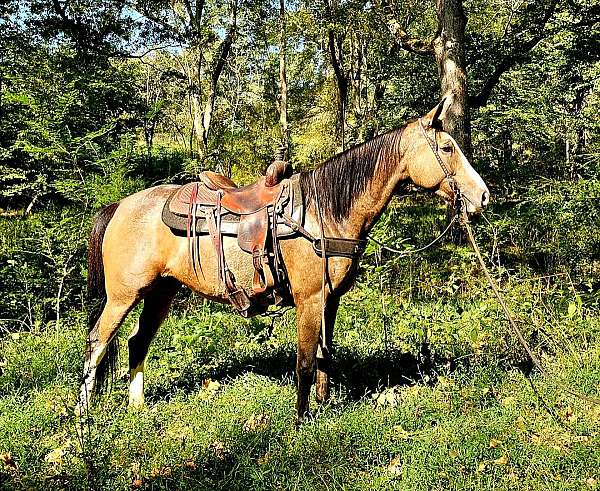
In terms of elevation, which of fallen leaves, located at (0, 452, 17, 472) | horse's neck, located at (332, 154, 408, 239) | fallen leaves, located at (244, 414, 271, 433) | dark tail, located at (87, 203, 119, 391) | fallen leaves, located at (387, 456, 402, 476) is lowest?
fallen leaves, located at (244, 414, 271, 433)

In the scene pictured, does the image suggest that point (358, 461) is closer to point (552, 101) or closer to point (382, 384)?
point (382, 384)

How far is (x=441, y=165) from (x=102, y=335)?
9.83 feet

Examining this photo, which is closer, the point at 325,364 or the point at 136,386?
the point at 325,364

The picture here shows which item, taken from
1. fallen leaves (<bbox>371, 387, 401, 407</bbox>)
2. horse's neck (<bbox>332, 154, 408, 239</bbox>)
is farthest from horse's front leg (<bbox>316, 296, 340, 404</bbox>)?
horse's neck (<bbox>332, 154, 408, 239</bbox>)

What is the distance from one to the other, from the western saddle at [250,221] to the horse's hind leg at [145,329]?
68 centimetres

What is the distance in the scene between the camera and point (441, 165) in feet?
12.0

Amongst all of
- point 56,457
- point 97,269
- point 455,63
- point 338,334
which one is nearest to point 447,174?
point 338,334

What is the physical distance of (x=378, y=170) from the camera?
12.6 ft

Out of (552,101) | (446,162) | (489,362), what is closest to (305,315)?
(446,162)

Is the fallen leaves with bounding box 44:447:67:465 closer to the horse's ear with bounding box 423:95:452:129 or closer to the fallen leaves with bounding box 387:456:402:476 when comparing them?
the fallen leaves with bounding box 387:456:402:476

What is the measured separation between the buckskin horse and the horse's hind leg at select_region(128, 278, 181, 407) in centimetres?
3

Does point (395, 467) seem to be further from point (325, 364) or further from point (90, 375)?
point (90, 375)

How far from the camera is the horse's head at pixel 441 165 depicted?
11.9 feet

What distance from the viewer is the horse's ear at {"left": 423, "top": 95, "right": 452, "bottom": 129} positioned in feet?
12.1
